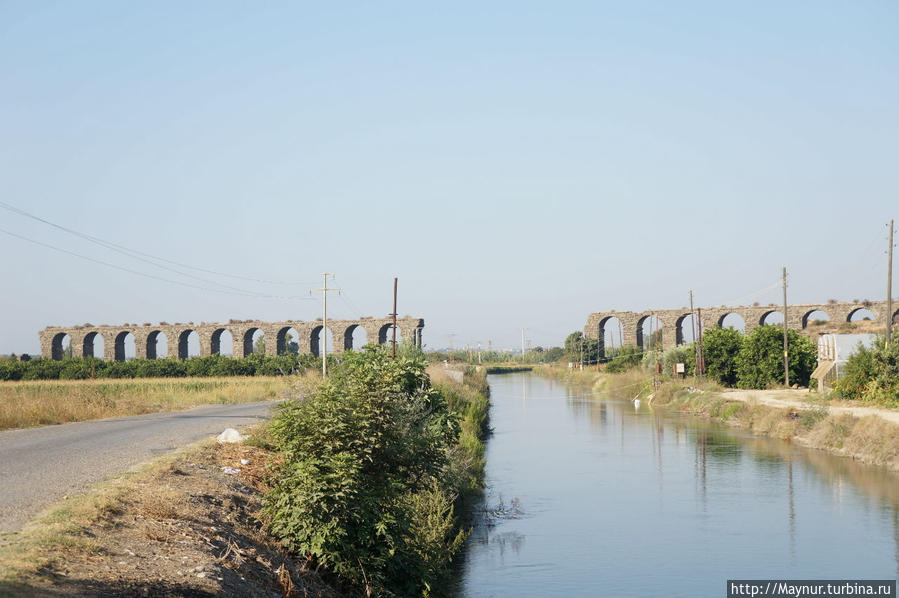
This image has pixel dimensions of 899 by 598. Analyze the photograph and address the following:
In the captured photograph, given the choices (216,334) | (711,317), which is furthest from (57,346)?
(711,317)

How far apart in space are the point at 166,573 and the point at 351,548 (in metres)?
2.51

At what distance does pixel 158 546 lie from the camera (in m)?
6.39

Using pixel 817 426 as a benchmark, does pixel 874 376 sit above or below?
above

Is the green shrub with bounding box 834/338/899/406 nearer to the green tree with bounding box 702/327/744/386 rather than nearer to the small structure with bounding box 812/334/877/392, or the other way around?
the small structure with bounding box 812/334/877/392

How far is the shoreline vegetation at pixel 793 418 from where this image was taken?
20219mm

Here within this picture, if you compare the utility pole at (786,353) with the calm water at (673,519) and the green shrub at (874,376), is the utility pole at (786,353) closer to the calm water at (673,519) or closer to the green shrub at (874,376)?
the green shrub at (874,376)

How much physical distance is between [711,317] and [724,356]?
29.8m

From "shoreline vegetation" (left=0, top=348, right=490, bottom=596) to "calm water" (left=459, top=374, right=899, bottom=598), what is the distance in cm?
312

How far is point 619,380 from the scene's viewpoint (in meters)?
53.8

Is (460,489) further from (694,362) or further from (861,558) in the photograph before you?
(694,362)

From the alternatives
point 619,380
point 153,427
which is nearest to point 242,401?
point 153,427

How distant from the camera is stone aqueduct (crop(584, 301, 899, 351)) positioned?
6538 centimetres

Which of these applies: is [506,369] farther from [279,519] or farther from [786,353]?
[279,519]

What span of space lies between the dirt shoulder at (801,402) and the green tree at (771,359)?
152cm
